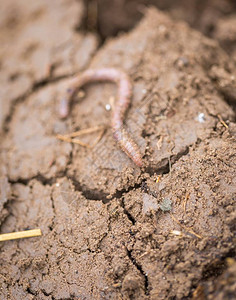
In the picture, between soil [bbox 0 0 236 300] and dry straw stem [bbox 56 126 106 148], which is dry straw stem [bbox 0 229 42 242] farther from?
dry straw stem [bbox 56 126 106 148]

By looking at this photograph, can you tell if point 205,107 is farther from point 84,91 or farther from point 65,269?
point 65,269

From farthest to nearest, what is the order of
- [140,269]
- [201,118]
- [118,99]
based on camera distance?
[118,99] < [201,118] < [140,269]

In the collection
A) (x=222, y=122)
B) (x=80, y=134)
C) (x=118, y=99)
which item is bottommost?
(x=80, y=134)

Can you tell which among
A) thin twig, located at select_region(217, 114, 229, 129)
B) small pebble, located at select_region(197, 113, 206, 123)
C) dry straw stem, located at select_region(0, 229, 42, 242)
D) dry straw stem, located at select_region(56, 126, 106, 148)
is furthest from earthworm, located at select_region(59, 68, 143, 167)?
dry straw stem, located at select_region(0, 229, 42, 242)

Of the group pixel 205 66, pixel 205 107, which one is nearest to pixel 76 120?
pixel 205 107

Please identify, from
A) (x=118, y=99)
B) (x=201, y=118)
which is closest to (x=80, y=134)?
(x=118, y=99)

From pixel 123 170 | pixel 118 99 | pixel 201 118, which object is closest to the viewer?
pixel 123 170

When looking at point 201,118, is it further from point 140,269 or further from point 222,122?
point 140,269

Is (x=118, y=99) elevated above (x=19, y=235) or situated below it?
above

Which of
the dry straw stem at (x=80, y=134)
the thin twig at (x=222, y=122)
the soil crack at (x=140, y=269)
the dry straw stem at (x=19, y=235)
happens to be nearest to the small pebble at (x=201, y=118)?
the thin twig at (x=222, y=122)
